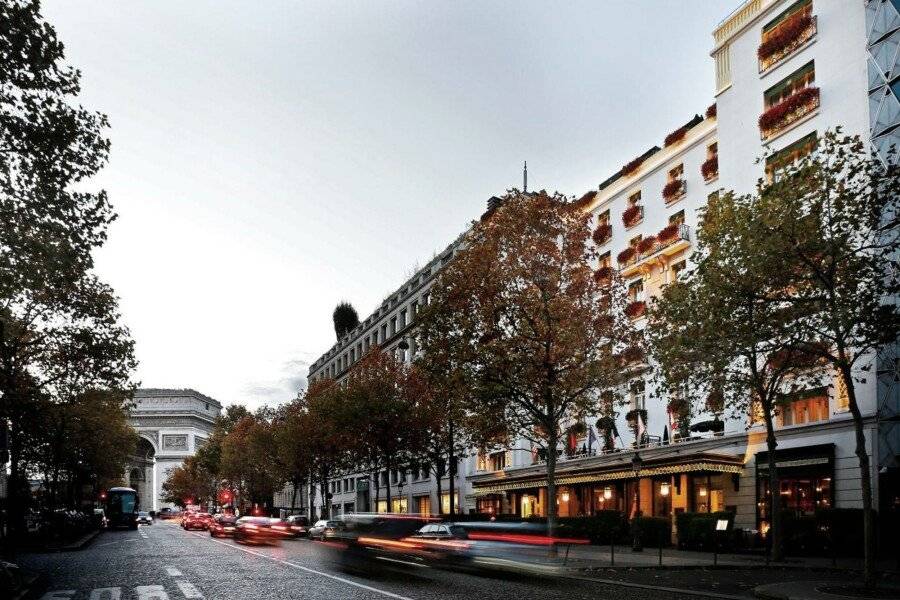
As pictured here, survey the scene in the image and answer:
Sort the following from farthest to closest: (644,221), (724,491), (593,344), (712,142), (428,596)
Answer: (644,221) < (712,142) < (724,491) < (593,344) < (428,596)

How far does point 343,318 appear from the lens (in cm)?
11912

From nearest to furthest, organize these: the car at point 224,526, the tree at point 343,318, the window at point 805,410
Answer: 1. the window at point 805,410
2. the car at point 224,526
3. the tree at point 343,318

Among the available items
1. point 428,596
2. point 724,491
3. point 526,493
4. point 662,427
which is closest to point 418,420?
point 526,493

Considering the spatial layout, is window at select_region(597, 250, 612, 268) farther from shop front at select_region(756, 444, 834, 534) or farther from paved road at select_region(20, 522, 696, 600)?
paved road at select_region(20, 522, 696, 600)

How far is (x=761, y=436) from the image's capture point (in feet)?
114

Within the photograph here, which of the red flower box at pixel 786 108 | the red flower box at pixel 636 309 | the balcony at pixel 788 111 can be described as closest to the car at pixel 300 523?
the red flower box at pixel 636 309

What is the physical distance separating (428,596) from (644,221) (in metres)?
32.0

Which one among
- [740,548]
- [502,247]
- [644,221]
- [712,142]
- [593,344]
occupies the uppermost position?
[712,142]

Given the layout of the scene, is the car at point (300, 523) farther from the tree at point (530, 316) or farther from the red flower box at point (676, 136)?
the red flower box at point (676, 136)

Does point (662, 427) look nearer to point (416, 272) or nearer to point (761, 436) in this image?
point (761, 436)

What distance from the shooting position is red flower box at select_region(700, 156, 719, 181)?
38.9 m

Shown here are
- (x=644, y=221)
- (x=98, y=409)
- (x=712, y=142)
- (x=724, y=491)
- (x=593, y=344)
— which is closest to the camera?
(x=593, y=344)

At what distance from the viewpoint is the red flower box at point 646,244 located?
140ft

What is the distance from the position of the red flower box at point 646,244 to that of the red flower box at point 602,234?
4056 mm
